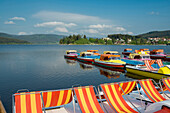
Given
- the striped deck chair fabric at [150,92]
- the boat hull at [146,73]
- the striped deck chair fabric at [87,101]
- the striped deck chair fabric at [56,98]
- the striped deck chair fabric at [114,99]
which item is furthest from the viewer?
the boat hull at [146,73]

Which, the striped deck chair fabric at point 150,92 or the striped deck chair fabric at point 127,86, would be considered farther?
the striped deck chair fabric at point 127,86

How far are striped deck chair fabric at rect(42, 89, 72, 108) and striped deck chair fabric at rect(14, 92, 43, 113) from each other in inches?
34.9

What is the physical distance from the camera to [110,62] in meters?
32.8

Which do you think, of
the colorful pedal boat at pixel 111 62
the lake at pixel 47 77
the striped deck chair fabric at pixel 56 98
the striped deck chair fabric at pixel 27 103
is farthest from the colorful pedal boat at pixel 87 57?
the striped deck chair fabric at pixel 27 103

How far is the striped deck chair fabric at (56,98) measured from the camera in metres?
7.81

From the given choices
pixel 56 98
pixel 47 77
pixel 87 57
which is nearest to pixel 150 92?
pixel 56 98

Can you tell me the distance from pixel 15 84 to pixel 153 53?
A: 4715 cm

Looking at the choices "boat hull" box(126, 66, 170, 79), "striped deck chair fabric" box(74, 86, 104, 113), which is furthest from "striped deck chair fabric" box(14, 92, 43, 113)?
"boat hull" box(126, 66, 170, 79)

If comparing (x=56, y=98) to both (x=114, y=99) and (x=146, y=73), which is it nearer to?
(x=114, y=99)

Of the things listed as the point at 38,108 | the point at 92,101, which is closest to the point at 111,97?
the point at 92,101

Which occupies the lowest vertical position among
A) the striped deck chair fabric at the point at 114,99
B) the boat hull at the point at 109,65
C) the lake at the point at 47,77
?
the lake at the point at 47,77

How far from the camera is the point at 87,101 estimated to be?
744 centimetres

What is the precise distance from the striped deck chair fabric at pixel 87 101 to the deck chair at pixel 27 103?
1.86 metres

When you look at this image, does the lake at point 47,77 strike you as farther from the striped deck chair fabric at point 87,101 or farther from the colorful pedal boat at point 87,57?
the striped deck chair fabric at point 87,101
